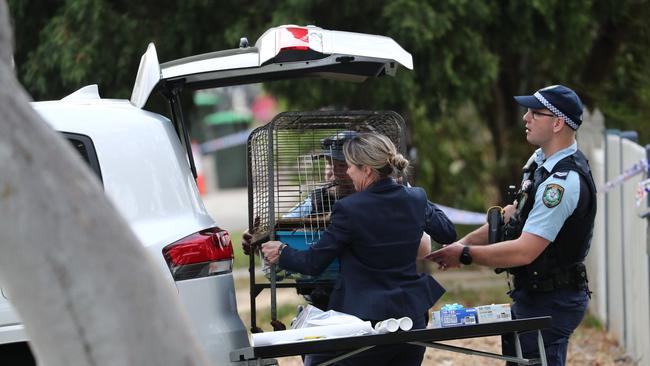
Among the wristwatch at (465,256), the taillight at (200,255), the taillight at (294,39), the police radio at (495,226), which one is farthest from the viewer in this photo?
the police radio at (495,226)

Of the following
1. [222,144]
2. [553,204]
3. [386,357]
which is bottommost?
[222,144]

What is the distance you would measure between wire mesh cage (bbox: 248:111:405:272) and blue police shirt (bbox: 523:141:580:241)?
0.82 meters

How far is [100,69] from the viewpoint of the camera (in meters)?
9.80

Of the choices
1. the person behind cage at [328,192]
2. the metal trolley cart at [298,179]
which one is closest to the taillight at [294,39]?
the metal trolley cart at [298,179]

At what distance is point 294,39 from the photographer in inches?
193

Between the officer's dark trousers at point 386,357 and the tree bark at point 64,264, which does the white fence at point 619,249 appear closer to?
the officer's dark trousers at point 386,357

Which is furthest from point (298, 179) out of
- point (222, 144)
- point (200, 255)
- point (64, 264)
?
point (222, 144)

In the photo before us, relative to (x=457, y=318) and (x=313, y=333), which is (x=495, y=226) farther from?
(x=313, y=333)

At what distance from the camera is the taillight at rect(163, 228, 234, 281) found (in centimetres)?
453

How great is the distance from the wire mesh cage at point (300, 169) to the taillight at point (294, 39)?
0.33 meters

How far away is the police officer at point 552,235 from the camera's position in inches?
187

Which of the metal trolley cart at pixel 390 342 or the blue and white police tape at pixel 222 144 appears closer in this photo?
the metal trolley cart at pixel 390 342

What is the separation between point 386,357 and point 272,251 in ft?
2.22

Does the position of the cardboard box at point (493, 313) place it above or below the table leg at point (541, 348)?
above
